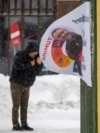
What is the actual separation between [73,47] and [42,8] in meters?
11.8

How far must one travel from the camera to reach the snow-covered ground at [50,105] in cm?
1044

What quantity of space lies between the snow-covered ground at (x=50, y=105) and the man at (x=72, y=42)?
5.09 m

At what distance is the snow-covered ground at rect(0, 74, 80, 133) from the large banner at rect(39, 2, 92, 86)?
5.06 metres

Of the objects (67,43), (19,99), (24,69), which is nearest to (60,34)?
(67,43)

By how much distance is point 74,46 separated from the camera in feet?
15.7

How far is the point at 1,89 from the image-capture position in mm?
14367

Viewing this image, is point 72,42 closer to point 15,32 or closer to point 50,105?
point 50,105

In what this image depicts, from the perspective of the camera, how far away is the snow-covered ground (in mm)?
10441

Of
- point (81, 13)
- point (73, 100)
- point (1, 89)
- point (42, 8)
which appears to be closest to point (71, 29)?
point (81, 13)

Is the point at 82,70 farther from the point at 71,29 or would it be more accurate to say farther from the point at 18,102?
the point at 18,102

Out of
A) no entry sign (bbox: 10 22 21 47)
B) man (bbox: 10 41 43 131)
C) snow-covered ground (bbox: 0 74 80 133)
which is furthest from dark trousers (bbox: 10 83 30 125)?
no entry sign (bbox: 10 22 21 47)

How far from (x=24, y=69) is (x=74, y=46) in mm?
4721

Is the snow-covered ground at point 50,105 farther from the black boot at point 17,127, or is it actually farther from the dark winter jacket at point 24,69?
the dark winter jacket at point 24,69

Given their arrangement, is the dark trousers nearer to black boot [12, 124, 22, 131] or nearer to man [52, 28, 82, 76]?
black boot [12, 124, 22, 131]
